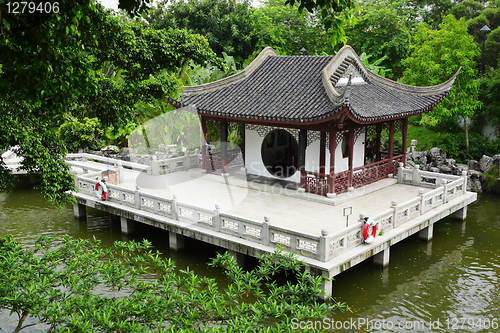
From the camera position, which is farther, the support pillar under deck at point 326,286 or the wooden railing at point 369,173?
the wooden railing at point 369,173

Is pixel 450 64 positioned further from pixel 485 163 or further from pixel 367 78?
pixel 367 78

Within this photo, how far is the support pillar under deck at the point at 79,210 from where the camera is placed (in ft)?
52.1

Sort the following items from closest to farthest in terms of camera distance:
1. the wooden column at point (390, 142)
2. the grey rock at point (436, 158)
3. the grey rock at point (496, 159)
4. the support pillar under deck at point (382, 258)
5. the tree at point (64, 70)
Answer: the tree at point (64, 70), the support pillar under deck at point (382, 258), the wooden column at point (390, 142), the grey rock at point (496, 159), the grey rock at point (436, 158)

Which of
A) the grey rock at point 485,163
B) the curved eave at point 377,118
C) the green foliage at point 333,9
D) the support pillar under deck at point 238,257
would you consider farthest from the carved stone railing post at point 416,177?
the green foliage at point 333,9

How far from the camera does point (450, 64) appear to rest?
67.9 ft

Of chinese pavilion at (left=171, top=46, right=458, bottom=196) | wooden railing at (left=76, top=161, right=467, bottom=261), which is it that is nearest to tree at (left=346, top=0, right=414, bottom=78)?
chinese pavilion at (left=171, top=46, right=458, bottom=196)

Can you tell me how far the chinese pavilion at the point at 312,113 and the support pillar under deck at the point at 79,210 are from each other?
4630 mm

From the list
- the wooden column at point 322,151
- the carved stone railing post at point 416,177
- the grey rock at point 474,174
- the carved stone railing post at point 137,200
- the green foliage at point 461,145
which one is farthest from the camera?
the green foliage at point 461,145

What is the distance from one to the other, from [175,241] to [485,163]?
14776 mm

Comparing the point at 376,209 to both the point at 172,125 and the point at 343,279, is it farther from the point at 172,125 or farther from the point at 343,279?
the point at 172,125

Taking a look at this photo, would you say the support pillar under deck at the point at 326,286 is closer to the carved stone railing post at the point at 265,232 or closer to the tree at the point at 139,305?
the carved stone railing post at the point at 265,232

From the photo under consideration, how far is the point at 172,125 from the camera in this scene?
25.8 m

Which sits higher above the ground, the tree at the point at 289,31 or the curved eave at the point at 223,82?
the tree at the point at 289,31

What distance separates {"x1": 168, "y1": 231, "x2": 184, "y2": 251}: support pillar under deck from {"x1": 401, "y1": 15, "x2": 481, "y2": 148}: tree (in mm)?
13968
